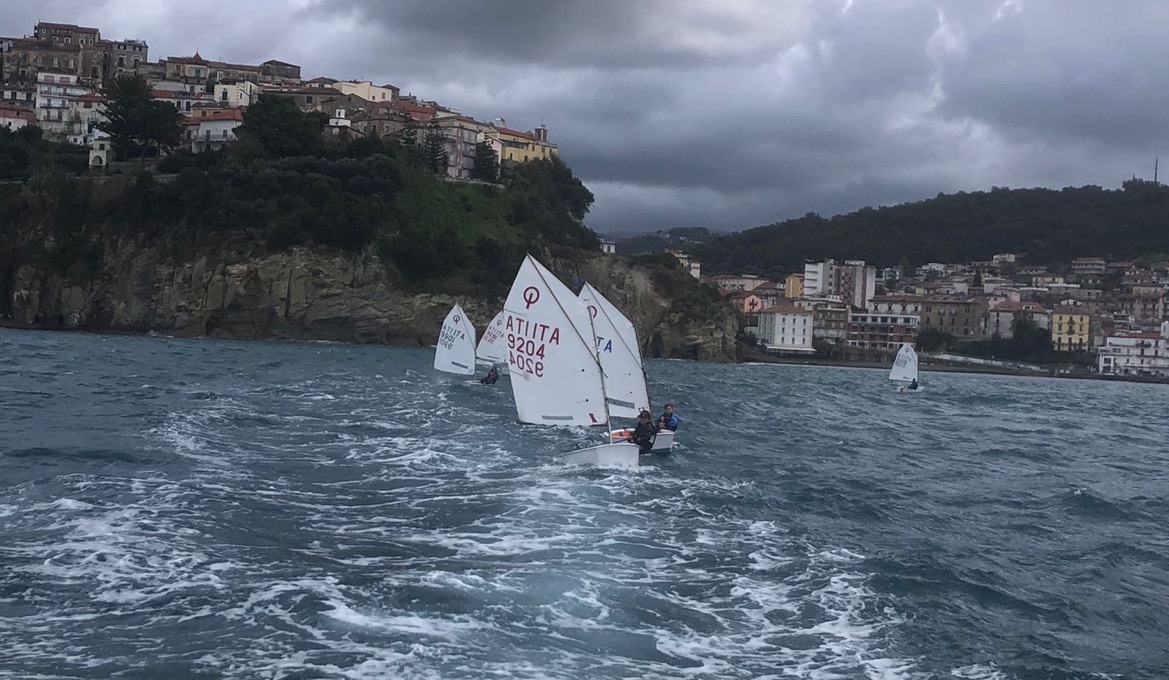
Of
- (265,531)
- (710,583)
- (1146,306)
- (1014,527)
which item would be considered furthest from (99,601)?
(1146,306)

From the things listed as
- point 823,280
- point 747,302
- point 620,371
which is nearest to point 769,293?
point 747,302

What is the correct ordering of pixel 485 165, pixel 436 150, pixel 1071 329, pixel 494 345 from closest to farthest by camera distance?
1. pixel 494 345
2. pixel 436 150
3. pixel 485 165
4. pixel 1071 329

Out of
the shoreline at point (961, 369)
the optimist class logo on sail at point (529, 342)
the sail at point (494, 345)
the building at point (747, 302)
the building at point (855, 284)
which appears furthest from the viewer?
the building at point (855, 284)

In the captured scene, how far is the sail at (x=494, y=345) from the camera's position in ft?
177

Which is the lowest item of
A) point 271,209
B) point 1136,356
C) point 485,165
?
point 1136,356

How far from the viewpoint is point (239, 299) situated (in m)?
91.0

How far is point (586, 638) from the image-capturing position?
13367 mm

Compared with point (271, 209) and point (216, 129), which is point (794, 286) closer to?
point (216, 129)

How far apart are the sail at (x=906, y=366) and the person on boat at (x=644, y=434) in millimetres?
53359

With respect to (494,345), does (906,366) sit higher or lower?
lower

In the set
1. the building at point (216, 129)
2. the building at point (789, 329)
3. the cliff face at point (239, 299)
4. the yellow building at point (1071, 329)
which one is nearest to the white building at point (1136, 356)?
the yellow building at point (1071, 329)

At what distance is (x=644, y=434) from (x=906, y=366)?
180 feet

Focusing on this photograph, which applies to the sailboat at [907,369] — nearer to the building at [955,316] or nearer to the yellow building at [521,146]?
the yellow building at [521,146]

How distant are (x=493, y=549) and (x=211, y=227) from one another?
82515 mm
